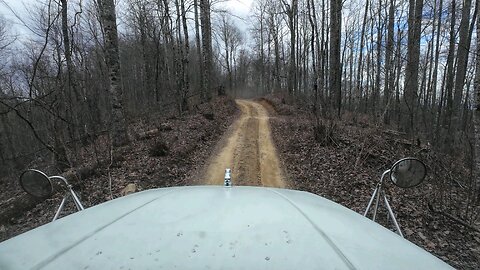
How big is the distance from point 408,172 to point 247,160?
26.7 feet

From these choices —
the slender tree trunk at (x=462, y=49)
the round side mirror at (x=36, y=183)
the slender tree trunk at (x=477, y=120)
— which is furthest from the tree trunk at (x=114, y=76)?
the slender tree trunk at (x=462, y=49)

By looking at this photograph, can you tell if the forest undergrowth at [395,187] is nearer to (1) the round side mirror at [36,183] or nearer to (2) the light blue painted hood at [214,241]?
(2) the light blue painted hood at [214,241]

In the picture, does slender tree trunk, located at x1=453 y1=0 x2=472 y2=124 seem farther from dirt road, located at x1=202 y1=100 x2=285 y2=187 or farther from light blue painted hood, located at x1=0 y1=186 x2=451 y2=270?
light blue painted hood, located at x1=0 y1=186 x2=451 y2=270

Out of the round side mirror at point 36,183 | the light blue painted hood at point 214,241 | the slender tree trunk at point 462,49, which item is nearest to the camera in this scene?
the light blue painted hood at point 214,241

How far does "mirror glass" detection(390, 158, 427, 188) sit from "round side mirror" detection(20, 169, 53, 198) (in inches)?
121

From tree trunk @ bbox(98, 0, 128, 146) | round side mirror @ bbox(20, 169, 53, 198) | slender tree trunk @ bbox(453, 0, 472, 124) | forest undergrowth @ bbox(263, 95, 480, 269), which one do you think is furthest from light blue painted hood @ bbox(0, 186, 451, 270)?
slender tree trunk @ bbox(453, 0, 472, 124)

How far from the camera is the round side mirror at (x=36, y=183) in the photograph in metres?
2.63

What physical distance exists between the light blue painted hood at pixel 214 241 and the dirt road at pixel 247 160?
7023mm

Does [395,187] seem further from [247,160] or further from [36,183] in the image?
[36,183]

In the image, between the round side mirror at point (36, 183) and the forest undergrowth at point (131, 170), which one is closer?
the round side mirror at point (36, 183)

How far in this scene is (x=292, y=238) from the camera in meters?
1.44

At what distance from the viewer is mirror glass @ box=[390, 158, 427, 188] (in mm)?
2676

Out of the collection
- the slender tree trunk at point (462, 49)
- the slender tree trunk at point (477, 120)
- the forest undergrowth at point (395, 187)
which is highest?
the slender tree trunk at point (462, 49)

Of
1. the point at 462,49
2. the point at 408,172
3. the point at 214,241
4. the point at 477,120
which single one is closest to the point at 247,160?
the point at 477,120
